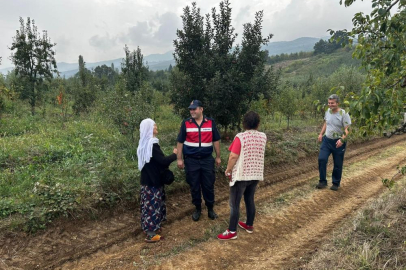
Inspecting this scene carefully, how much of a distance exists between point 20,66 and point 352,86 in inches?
778

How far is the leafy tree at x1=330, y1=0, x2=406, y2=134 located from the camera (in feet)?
6.82

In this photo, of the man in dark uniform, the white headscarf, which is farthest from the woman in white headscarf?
the man in dark uniform

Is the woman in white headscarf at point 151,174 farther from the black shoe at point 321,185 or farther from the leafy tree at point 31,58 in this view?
the leafy tree at point 31,58

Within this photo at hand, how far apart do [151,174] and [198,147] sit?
87 centimetres

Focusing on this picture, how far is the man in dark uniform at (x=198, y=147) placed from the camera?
14.0 feet

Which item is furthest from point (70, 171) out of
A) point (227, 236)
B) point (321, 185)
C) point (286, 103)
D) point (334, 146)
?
point (286, 103)


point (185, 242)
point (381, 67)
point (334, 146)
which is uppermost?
point (381, 67)

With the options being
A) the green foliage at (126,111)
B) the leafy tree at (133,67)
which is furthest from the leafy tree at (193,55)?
the leafy tree at (133,67)

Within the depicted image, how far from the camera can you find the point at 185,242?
3910 millimetres

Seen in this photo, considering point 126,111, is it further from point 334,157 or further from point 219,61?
point 334,157

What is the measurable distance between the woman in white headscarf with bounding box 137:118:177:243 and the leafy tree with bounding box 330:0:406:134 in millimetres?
2627

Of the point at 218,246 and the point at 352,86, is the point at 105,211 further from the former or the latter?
the point at 352,86

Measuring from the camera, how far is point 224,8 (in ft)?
25.3

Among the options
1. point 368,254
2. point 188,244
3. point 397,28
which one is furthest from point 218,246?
point 397,28
